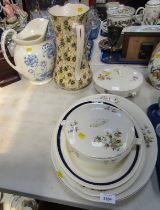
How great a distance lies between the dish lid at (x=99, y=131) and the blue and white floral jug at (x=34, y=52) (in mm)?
211

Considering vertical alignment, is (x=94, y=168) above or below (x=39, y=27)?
below

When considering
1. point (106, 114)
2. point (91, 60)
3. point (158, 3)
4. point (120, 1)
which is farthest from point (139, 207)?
point (120, 1)

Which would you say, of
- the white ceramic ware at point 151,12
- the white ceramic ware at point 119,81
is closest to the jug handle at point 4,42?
the white ceramic ware at point 119,81

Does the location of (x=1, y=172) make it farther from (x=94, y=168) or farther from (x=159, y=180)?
(x=159, y=180)

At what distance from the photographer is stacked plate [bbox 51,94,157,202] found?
35cm

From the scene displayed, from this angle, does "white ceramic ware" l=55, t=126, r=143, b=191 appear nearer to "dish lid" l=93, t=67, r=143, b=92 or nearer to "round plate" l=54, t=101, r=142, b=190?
"round plate" l=54, t=101, r=142, b=190

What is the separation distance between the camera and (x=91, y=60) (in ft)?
2.37

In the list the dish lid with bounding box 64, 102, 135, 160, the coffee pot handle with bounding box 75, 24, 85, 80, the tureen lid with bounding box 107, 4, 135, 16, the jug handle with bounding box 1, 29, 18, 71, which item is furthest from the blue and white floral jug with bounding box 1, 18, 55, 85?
the tureen lid with bounding box 107, 4, 135, 16

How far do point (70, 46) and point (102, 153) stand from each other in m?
0.30

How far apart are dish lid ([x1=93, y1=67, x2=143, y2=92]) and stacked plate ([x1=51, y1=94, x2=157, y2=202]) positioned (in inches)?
4.5

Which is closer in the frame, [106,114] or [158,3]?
[106,114]

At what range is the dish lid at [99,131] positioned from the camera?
0.35 m

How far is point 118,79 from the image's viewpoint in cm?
55

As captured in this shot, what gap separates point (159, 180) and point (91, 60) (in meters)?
0.47
